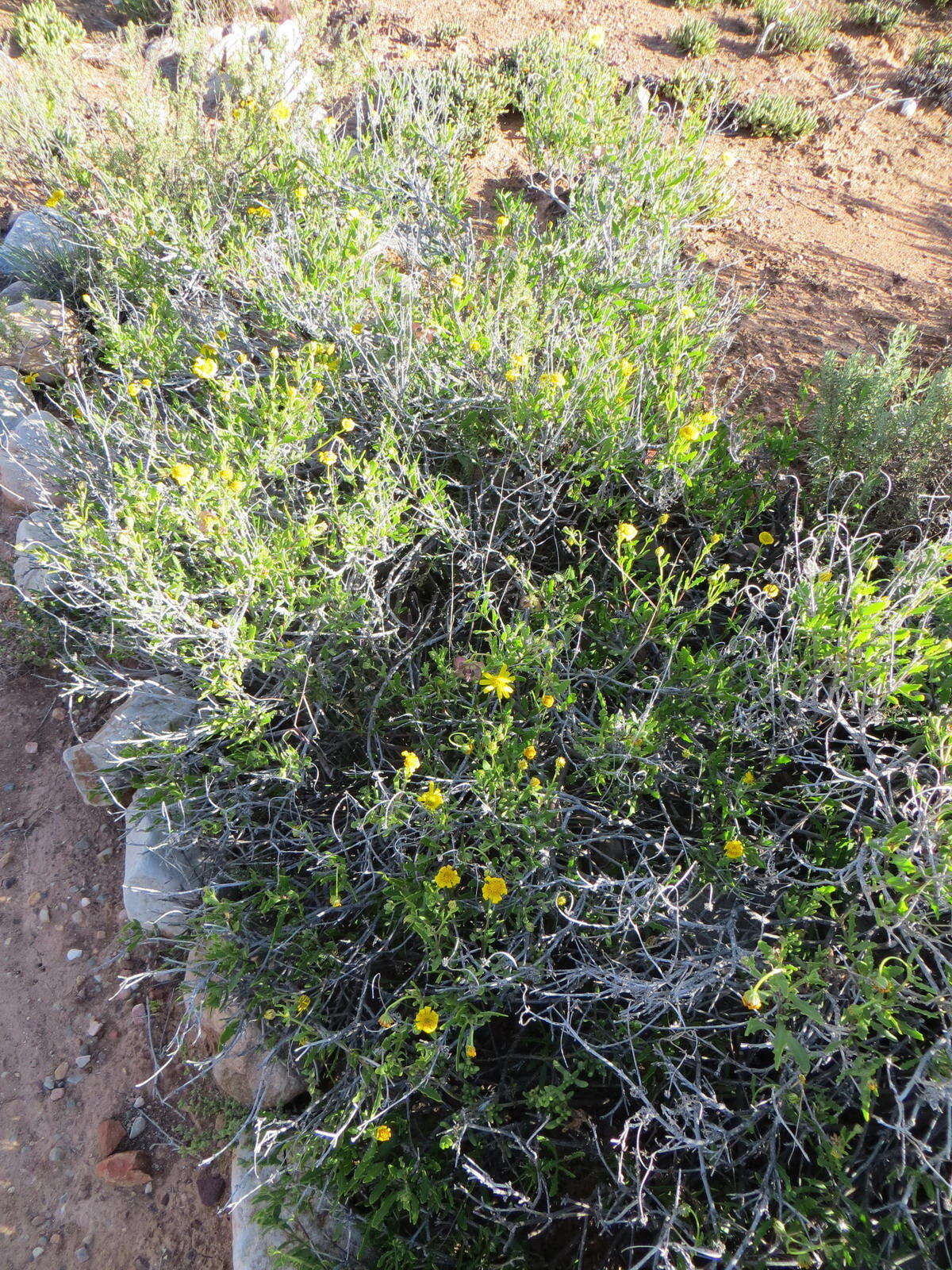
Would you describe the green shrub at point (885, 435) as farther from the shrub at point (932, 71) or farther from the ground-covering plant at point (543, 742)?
the shrub at point (932, 71)

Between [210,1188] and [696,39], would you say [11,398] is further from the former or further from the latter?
[696,39]

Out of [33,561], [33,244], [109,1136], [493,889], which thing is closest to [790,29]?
[33,244]

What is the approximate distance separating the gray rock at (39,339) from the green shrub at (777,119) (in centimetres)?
430

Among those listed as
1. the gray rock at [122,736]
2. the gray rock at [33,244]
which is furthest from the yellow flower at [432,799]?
the gray rock at [33,244]

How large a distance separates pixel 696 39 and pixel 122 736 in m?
6.07

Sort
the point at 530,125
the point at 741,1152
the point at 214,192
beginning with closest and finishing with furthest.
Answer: the point at 741,1152, the point at 530,125, the point at 214,192

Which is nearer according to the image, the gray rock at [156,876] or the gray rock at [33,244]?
the gray rock at [156,876]

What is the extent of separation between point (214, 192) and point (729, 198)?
8.63 ft

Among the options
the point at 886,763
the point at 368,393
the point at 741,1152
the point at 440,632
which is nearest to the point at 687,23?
the point at 368,393

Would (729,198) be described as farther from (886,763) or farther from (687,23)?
(687,23)

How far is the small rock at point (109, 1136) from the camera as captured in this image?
2.50 meters

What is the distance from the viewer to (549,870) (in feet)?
6.62

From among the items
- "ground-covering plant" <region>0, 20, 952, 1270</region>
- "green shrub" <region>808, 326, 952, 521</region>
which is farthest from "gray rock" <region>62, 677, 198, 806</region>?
"green shrub" <region>808, 326, 952, 521</region>

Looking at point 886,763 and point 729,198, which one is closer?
point 886,763
